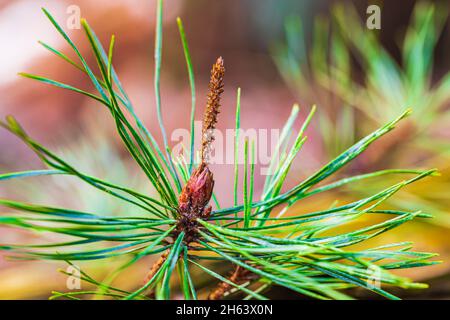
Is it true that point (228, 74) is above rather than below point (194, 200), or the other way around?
above

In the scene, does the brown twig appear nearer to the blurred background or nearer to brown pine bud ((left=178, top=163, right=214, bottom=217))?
brown pine bud ((left=178, top=163, right=214, bottom=217))

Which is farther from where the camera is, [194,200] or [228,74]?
[228,74]

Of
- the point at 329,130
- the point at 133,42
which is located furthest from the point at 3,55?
the point at 329,130

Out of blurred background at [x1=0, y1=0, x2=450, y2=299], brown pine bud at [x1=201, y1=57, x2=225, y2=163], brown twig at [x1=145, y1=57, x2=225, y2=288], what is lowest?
brown twig at [x1=145, y1=57, x2=225, y2=288]

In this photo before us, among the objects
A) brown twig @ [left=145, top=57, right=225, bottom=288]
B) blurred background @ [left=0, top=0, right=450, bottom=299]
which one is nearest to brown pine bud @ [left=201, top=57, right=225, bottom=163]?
brown twig @ [left=145, top=57, right=225, bottom=288]

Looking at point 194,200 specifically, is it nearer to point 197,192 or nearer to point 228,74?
point 197,192

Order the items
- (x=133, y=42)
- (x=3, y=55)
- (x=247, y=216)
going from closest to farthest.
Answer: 1. (x=247, y=216)
2. (x=3, y=55)
3. (x=133, y=42)

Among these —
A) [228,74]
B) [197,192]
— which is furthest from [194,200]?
[228,74]

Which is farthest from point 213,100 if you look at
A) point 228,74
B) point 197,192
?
point 228,74
